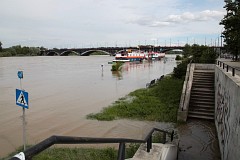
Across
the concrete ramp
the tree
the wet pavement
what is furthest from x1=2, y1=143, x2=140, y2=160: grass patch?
the tree

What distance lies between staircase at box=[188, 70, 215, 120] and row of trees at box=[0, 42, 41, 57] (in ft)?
423

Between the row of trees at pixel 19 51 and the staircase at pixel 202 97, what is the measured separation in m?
129

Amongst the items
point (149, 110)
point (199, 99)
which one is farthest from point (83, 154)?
point (199, 99)

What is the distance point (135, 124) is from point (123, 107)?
3323 millimetres

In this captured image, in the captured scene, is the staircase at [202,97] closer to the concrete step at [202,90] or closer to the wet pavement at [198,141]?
the concrete step at [202,90]

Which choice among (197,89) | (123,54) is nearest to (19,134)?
(197,89)

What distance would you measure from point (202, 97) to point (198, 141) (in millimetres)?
5872

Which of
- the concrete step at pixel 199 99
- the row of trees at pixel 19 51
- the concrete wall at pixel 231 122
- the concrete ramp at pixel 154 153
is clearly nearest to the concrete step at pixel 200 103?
the concrete step at pixel 199 99

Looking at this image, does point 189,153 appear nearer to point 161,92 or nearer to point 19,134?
point 19,134

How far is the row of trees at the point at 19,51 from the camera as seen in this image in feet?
438

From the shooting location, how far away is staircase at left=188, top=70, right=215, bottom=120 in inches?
603

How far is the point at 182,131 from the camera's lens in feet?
42.5

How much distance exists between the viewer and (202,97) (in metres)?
16.9

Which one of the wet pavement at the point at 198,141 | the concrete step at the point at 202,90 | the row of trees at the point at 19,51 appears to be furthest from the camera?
the row of trees at the point at 19,51
